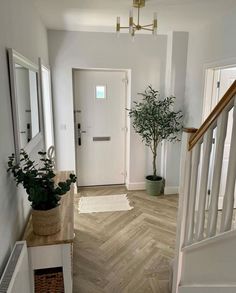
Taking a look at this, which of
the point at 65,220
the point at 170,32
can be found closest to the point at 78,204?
the point at 65,220

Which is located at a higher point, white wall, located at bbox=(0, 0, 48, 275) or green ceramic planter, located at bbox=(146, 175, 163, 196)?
white wall, located at bbox=(0, 0, 48, 275)

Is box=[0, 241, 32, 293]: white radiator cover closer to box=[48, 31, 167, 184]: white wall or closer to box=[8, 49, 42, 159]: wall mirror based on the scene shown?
box=[8, 49, 42, 159]: wall mirror

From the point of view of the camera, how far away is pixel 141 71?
3994mm

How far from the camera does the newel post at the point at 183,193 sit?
1.75 m

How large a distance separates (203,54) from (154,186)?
215 centimetres

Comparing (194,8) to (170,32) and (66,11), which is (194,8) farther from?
(66,11)

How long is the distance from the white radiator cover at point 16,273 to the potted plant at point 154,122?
2.66 meters

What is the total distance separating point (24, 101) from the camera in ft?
6.79

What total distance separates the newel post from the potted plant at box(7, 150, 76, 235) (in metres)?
0.80

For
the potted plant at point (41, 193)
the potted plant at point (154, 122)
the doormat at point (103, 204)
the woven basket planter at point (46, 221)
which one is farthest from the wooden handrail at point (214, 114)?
the doormat at point (103, 204)

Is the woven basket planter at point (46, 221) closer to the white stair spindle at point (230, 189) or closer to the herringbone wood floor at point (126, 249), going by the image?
the herringbone wood floor at point (126, 249)

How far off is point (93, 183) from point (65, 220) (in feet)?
8.32

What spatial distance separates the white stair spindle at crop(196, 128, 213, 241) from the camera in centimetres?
154

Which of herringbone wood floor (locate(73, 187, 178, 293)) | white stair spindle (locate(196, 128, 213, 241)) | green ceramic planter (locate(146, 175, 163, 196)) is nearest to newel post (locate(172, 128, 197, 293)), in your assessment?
white stair spindle (locate(196, 128, 213, 241))
